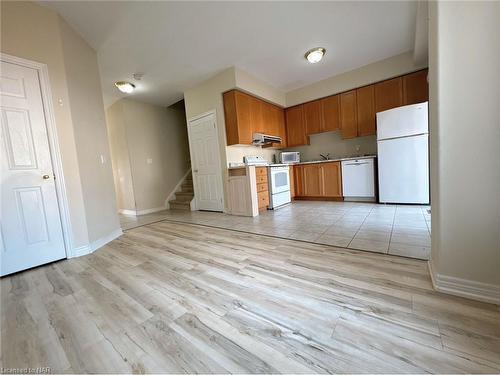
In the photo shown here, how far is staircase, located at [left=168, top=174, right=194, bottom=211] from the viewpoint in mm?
4945

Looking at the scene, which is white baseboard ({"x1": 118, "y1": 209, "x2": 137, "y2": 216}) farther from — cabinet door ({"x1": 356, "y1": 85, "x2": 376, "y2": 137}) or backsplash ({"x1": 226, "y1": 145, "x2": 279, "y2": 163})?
cabinet door ({"x1": 356, "y1": 85, "x2": 376, "y2": 137})

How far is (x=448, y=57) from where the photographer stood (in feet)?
3.52

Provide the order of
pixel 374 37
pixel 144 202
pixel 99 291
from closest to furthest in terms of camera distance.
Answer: pixel 99 291 < pixel 374 37 < pixel 144 202

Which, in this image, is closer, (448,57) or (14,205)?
(448,57)

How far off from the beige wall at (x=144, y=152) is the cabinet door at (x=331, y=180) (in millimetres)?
3806

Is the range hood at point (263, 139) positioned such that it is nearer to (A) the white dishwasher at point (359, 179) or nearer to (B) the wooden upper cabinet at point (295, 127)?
(B) the wooden upper cabinet at point (295, 127)

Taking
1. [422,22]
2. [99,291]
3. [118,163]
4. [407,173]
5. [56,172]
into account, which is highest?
[422,22]

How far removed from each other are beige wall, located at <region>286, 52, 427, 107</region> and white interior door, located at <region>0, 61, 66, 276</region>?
4.47 meters

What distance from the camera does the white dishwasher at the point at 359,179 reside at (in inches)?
154

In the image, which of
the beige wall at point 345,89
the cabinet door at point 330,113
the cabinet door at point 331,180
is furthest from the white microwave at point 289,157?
the cabinet door at point 330,113

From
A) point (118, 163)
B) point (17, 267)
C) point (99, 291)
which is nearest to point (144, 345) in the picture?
point (99, 291)

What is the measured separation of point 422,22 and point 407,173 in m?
2.08

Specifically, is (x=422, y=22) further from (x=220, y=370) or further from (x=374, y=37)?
(x=220, y=370)

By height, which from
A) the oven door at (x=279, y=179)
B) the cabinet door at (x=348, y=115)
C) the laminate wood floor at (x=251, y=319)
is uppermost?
the cabinet door at (x=348, y=115)
